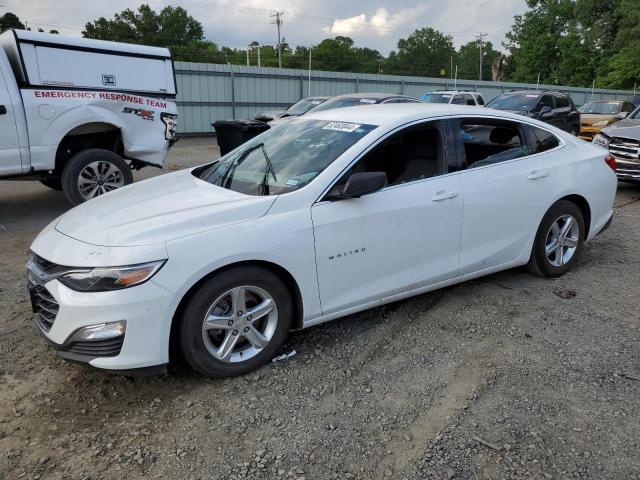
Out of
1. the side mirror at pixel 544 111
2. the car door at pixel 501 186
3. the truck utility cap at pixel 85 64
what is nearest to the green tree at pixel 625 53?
the side mirror at pixel 544 111

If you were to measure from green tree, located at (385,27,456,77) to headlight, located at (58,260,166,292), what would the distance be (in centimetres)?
9914

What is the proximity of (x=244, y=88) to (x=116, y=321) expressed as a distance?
63.2 ft

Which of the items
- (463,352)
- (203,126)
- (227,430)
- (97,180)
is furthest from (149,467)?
(203,126)

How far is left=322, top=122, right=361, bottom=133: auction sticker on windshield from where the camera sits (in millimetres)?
3714

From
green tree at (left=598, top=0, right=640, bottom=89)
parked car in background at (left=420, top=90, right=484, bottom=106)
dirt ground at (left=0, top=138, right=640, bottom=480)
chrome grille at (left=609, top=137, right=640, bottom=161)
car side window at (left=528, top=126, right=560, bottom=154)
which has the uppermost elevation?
green tree at (left=598, top=0, right=640, bottom=89)

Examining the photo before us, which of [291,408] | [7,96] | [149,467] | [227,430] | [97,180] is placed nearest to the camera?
[149,467]

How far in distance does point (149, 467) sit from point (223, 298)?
0.95 metres

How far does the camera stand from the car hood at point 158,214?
9.48ft

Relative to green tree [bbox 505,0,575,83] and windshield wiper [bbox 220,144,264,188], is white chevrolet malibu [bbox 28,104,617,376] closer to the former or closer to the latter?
windshield wiper [bbox 220,144,264,188]

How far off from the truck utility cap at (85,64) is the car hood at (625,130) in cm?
722

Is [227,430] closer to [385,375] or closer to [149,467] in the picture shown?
[149,467]

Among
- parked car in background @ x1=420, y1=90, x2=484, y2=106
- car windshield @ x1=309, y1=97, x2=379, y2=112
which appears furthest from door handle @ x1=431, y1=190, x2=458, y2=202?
parked car in background @ x1=420, y1=90, x2=484, y2=106

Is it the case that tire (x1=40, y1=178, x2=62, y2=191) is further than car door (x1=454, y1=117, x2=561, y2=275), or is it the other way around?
tire (x1=40, y1=178, x2=62, y2=191)

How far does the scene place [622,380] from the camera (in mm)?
3102
